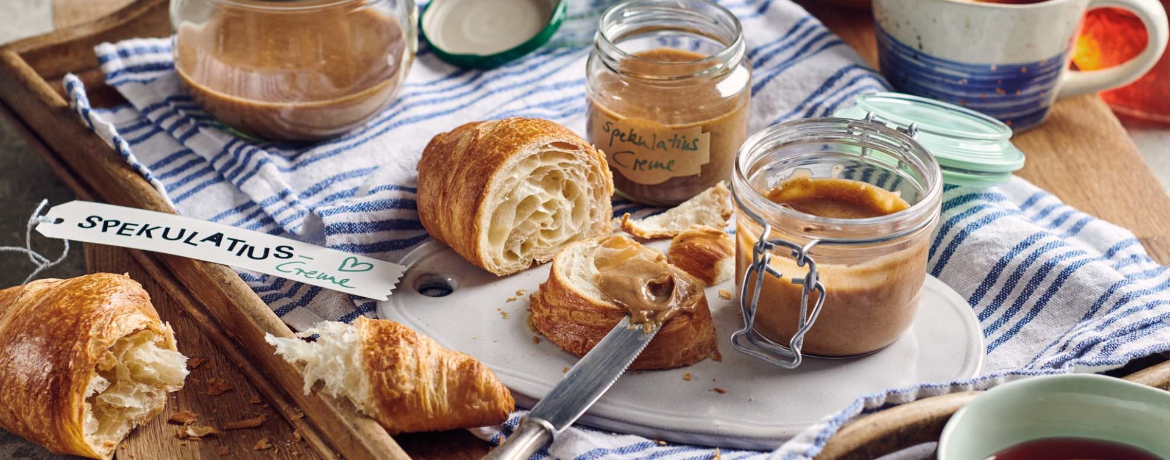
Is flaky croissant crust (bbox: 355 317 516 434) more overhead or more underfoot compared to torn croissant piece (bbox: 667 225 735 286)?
more overhead

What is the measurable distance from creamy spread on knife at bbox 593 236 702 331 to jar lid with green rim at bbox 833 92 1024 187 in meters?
0.58

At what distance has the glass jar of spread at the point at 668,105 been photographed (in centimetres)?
215

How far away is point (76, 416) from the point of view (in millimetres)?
1589

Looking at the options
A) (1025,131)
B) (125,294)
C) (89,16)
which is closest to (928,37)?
(1025,131)

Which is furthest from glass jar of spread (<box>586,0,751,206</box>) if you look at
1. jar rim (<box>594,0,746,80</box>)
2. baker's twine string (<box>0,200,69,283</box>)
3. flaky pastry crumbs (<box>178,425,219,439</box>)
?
baker's twine string (<box>0,200,69,283</box>)

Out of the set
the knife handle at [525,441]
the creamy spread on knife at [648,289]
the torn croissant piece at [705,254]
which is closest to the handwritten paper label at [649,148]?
the torn croissant piece at [705,254]

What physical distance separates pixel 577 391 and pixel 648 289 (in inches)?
9.7

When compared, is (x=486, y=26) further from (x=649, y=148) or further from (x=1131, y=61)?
(x=1131, y=61)

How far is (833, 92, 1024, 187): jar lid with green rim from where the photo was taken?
207 cm

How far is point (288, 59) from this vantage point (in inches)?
91.4

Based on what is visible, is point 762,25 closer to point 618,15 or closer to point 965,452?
point 618,15

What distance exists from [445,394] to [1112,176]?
5.46 feet

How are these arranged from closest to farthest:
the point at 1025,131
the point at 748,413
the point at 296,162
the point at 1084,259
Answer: the point at 748,413 → the point at 1084,259 → the point at 296,162 → the point at 1025,131

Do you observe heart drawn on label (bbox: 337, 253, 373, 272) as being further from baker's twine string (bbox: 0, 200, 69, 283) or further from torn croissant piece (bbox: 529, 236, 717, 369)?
baker's twine string (bbox: 0, 200, 69, 283)
